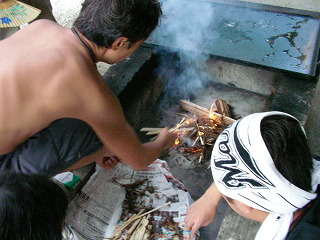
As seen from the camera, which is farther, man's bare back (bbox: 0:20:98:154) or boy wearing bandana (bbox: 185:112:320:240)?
man's bare back (bbox: 0:20:98:154)

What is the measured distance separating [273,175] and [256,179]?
10 cm

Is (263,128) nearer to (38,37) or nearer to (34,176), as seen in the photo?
(34,176)

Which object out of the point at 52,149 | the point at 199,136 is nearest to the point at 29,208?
the point at 52,149

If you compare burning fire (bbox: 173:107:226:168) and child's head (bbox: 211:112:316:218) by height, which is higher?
child's head (bbox: 211:112:316:218)

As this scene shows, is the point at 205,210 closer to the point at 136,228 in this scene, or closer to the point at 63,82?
the point at 136,228

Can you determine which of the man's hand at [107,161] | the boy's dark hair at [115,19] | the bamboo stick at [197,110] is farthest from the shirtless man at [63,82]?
the bamboo stick at [197,110]

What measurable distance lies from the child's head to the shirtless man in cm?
89

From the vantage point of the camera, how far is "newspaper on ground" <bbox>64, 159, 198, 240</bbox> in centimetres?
236

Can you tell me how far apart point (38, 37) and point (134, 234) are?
1819 mm

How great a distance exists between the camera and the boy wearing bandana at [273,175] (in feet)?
4.17

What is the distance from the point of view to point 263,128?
1363 mm

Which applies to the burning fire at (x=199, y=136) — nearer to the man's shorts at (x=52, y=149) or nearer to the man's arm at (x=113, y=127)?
the man's arm at (x=113, y=127)

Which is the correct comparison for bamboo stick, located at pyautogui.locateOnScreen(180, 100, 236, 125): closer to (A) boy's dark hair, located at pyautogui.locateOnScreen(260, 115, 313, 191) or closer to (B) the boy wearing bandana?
(B) the boy wearing bandana

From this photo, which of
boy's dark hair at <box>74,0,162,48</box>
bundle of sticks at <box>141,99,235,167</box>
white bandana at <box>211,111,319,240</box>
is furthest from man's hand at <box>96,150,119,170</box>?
white bandana at <box>211,111,319,240</box>
